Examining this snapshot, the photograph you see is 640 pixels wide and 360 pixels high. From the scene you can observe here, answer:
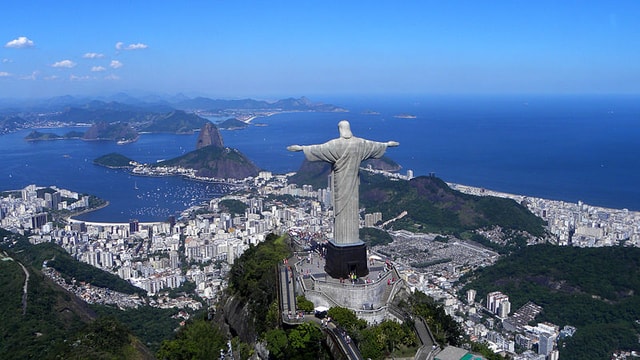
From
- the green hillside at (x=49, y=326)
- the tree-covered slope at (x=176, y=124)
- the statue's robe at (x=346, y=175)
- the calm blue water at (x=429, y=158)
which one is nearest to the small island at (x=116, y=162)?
the calm blue water at (x=429, y=158)

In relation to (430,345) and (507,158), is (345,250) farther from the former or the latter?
(507,158)

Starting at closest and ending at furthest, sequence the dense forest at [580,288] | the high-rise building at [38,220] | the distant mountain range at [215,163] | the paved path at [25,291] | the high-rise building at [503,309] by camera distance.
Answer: the paved path at [25,291] < the dense forest at [580,288] < the high-rise building at [503,309] < the high-rise building at [38,220] < the distant mountain range at [215,163]

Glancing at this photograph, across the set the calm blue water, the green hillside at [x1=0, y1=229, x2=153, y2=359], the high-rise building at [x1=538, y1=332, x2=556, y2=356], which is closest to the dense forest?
the high-rise building at [x1=538, y1=332, x2=556, y2=356]

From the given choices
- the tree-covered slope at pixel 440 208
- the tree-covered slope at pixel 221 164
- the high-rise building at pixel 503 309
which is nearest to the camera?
the high-rise building at pixel 503 309

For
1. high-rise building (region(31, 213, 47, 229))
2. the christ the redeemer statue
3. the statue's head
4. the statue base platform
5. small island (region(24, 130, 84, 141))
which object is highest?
the statue's head

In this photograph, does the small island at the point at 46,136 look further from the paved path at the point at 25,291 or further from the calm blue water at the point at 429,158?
the paved path at the point at 25,291

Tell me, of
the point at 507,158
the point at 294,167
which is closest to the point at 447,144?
the point at 507,158

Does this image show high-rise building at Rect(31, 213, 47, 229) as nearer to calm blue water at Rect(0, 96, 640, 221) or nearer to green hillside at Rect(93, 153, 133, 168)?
calm blue water at Rect(0, 96, 640, 221)

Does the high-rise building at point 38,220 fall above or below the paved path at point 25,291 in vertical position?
below

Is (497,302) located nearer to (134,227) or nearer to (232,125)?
(134,227)
